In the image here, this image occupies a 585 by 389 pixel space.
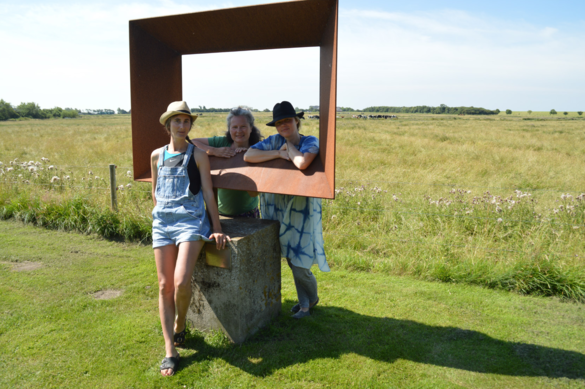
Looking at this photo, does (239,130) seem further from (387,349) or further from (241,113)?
(387,349)

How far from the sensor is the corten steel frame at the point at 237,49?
3.01 meters

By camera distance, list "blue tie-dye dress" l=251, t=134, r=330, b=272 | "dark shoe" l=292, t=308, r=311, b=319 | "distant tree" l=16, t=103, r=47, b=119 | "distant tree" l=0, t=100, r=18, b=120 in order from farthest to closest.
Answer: "distant tree" l=16, t=103, r=47, b=119 < "distant tree" l=0, t=100, r=18, b=120 < "dark shoe" l=292, t=308, r=311, b=319 < "blue tie-dye dress" l=251, t=134, r=330, b=272

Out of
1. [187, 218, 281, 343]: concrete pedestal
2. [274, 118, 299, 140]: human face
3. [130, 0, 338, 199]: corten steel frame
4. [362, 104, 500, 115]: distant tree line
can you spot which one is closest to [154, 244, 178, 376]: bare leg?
[187, 218, 281, 343]: concrete pedestal

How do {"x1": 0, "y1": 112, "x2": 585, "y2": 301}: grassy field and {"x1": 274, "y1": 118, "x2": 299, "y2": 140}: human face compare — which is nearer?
{"x1": 274, "y1": 118, "x2": 299, "y2": 140}: human face

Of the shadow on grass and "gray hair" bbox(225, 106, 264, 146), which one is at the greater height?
"gray hair" bbox(225, 106, 264, 146)

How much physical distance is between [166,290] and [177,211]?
59 centimetres

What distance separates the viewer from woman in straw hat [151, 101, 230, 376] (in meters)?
2.96

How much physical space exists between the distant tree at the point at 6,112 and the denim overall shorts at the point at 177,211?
270 feet

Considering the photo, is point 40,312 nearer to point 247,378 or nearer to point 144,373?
point 144,373

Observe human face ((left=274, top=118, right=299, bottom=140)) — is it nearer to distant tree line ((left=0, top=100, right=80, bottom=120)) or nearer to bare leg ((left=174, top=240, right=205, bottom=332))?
bare leg ((left=174, top=240, right=205, bottom=332))

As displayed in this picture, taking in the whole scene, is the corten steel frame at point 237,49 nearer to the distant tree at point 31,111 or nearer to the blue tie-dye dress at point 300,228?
the blue tie-dye dress at point 300,228

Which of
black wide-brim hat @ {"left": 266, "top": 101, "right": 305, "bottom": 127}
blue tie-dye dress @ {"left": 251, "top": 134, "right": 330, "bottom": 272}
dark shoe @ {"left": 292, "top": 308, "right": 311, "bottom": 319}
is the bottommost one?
dark shoe @ {"left": 292, "top": 308, "right": 311, "bottom": 319}

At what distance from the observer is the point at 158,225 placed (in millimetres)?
3041

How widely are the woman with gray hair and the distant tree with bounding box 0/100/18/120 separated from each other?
3213 inches
